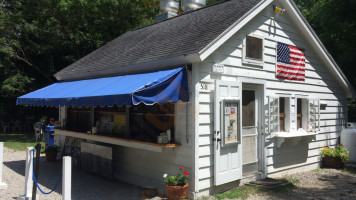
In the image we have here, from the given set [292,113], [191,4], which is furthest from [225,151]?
[191,4]

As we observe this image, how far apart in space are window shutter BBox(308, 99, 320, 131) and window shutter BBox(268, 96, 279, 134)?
1708 mm

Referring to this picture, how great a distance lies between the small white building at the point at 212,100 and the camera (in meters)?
6.23

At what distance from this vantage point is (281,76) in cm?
856

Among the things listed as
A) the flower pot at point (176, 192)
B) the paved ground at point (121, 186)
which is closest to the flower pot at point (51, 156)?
the paved ground at point (121, 186)

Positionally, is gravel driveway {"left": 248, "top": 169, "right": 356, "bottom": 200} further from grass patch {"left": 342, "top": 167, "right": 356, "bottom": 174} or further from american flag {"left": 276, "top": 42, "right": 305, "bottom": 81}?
american flag {"left": 276, "top": 42, "right": 305, "bottom": 81}

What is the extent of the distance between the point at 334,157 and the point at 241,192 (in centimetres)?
485

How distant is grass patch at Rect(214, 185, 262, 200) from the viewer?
252 inches

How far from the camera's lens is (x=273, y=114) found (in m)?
8.17

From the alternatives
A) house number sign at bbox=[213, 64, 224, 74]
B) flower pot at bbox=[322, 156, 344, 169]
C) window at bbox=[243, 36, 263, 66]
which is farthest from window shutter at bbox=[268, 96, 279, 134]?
flower pot at bbox=[322, 156, 344, 169]

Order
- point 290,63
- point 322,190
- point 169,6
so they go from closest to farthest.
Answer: point 322,190
point 290,63
point 169,6

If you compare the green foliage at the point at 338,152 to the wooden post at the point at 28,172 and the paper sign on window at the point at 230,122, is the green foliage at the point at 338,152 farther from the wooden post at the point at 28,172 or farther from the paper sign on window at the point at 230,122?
the wooden post at the point at 28,172

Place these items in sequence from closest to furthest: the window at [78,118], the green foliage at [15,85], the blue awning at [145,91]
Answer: the blue awning at [145,91] → the window at [78,118] → the green foliage at [15,85]

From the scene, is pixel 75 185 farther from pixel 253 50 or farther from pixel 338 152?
pixel 338 152

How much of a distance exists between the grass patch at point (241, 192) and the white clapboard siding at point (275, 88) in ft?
1.10
